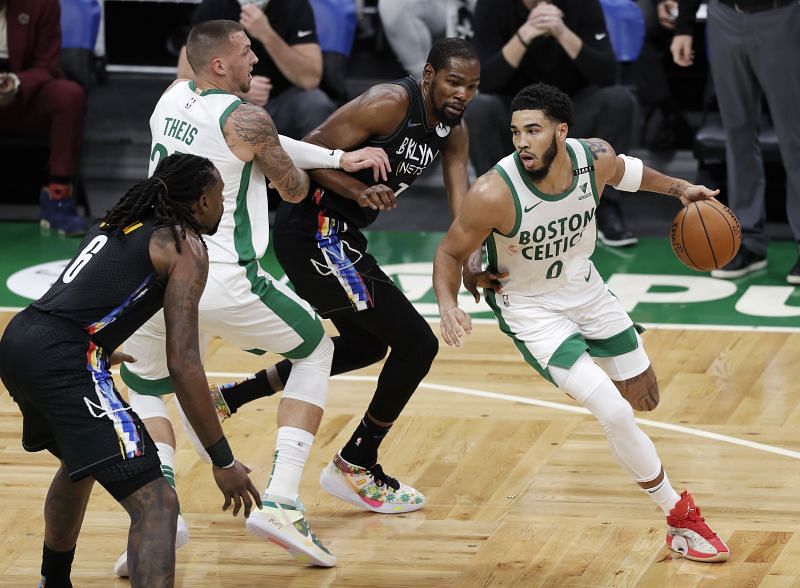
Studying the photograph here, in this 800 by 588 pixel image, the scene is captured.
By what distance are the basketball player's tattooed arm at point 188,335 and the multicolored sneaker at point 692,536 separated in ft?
5.17

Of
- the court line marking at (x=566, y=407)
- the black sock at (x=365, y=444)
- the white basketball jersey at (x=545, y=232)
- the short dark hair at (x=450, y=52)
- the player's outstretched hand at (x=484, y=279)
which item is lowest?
the court line marking at (x=566, y=407)

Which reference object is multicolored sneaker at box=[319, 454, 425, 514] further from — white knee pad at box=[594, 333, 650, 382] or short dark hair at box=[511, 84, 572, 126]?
short dark hair at box=[511, 84, 572, 126]

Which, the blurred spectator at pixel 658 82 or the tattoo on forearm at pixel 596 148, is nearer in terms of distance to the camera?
the tattoo on forearm at pixel 596 148

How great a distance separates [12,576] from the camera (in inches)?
181

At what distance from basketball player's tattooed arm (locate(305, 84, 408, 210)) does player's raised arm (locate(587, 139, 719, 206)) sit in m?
0.70

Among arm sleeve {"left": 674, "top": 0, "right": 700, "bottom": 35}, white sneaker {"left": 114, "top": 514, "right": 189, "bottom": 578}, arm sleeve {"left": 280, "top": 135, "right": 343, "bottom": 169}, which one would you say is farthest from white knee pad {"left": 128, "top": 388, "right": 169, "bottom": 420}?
arm sleeve {"left": 674, "top": 0, "right": 700, "bottom": 35}

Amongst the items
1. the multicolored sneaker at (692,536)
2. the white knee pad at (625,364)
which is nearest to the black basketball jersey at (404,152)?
the white knee pad at (625,364)

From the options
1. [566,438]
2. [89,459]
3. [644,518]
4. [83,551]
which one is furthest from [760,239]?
[89,459]

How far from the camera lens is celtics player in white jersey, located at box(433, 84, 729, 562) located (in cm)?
465

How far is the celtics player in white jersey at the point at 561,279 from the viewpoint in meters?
4.65

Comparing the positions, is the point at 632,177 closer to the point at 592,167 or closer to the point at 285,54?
the point at 592,167

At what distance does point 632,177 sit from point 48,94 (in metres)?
5.32

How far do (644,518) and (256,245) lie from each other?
1.70 m

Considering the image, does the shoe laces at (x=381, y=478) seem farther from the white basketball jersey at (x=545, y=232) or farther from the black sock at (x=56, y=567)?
the black sock at (x=56, y=567)
